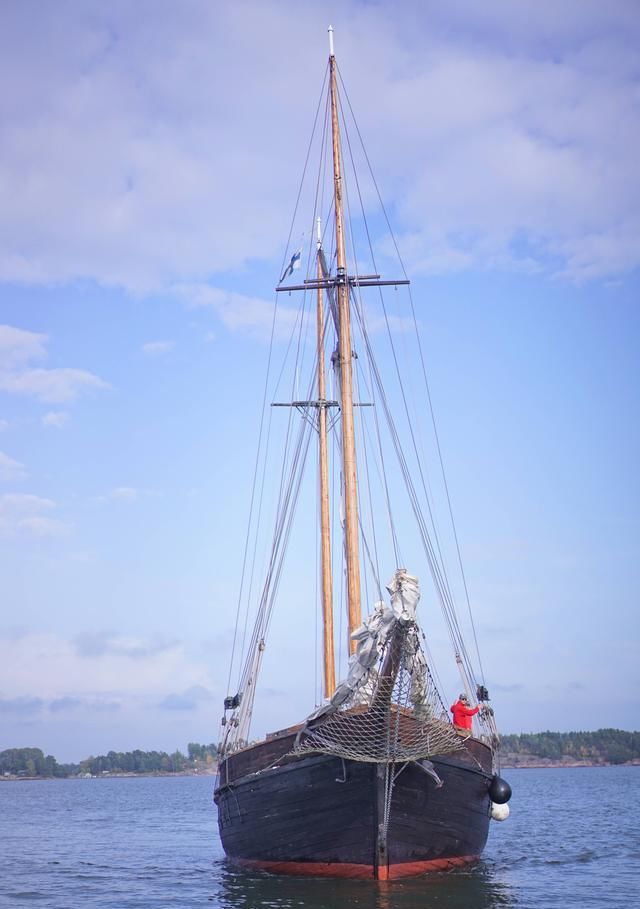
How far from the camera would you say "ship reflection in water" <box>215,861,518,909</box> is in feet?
61.8

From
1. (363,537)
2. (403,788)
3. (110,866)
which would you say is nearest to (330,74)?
(363,537)

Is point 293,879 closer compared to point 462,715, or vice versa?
point 293,879

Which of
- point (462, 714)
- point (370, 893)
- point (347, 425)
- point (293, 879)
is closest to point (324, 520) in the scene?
point (347, 425)

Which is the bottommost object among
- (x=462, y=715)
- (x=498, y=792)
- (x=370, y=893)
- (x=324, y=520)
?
(x=370, y=893)

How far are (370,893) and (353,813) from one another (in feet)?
5.06

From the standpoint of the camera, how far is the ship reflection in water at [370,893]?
18.8m

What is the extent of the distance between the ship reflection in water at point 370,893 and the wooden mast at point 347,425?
5010mm

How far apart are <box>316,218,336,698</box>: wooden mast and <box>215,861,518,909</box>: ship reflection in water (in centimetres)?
647

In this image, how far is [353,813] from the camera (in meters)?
20.4

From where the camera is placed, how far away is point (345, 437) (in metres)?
24.5

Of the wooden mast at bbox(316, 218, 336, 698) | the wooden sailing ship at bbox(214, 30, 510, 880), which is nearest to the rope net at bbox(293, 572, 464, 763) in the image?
the wooden sailing ship at bbox(214, 30, 510, 880)

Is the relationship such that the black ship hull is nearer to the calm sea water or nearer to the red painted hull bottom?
the red painted hull bottom

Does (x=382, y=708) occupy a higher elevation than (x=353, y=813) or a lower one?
higher

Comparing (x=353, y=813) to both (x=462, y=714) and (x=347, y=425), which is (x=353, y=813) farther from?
(x=347, y=425)
